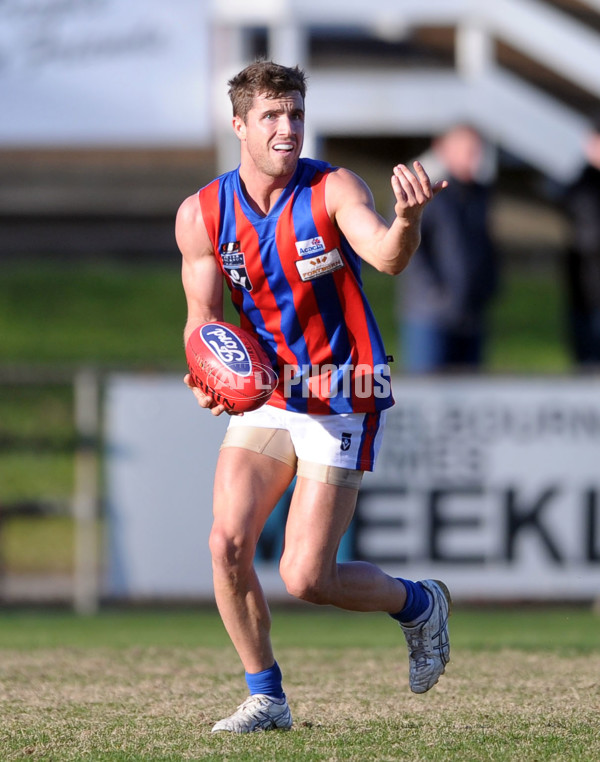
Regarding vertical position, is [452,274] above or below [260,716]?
above

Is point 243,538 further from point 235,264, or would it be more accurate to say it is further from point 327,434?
point 235,264

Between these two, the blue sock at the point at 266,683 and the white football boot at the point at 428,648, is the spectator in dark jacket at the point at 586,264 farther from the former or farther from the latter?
the blue sock at the point at 266,683

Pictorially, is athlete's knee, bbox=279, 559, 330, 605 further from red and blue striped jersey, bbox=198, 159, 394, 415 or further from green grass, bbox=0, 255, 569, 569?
green grass, bbox=0, 255, 569, 569

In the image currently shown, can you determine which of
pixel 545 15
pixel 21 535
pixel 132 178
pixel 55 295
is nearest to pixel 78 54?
pixel 132 178

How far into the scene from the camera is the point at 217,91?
58.6 ft

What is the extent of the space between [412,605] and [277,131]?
6.59 ft

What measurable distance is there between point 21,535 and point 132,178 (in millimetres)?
8857

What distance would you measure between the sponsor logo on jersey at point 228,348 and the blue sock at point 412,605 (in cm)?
118

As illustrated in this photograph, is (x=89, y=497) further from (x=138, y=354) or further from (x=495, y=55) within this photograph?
(x=495, y=55)

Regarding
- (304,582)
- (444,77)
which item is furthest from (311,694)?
(444,77)

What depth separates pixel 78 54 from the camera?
61.8 feet

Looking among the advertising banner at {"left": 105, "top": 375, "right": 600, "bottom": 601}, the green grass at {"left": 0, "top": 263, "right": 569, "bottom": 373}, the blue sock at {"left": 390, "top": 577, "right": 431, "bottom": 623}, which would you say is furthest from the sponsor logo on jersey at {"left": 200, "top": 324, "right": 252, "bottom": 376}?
the green grass at {"left": 0, "top": 263, "right": 569, "bottom": 373}

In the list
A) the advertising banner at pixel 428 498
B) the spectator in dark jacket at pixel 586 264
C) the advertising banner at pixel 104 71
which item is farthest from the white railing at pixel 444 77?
the advertising banner at pixel 428 498

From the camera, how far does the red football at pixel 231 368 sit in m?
5.07
